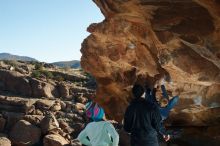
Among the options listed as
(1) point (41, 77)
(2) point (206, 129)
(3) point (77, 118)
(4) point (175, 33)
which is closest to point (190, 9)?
(4) point (175, 33)

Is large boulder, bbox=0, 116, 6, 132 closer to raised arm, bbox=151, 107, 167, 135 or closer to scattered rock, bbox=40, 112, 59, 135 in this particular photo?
scattered rock, bbox=40, 112, 59, 135

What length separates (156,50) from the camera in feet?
33.8

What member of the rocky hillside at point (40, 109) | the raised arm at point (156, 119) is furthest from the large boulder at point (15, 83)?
the raised arm at point (156, 119)

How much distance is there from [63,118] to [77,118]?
114cm

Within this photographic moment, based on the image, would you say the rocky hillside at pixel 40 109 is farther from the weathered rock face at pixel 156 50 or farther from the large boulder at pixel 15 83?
the weathered rock face at pixel 156 50

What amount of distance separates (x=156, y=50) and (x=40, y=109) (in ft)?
82.3

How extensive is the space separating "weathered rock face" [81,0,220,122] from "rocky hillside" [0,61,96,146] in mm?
13641

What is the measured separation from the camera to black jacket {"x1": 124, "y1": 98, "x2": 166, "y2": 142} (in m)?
6.44

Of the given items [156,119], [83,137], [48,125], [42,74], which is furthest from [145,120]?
[42,74]

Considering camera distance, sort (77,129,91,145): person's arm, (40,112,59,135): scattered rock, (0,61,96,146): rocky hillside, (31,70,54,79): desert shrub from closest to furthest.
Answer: (77,129,91,145): person's arm, (0,61,96,146): rocky hillside, (40,112,59,135): scattered rock, (31,70,54,79): desert shrub

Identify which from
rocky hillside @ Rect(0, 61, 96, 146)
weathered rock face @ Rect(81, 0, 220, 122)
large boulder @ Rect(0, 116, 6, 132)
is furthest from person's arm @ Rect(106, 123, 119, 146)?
large boulder @ Rect(0, 116, 6, 132)

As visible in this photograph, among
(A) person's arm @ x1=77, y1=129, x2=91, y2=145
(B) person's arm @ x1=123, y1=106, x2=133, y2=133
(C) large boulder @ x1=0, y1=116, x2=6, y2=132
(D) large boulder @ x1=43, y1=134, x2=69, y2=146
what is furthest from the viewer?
(C) large boulder @ x1=0, y1=116, x2=6, y2=132

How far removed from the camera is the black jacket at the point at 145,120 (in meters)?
6.44

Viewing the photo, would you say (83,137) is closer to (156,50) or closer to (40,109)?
(156,50)
